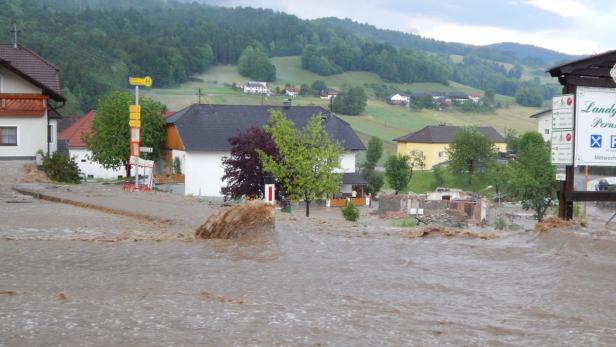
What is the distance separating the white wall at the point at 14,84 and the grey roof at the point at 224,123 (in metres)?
27.1

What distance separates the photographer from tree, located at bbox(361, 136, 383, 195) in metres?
83.7

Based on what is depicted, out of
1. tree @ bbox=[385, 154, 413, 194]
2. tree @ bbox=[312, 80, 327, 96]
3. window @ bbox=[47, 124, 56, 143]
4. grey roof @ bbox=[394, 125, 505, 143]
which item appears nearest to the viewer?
window @ bbox=[47, 124, 56, 143]

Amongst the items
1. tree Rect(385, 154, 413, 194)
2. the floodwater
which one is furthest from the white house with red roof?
the floodwater

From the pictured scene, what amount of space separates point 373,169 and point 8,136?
188 feet

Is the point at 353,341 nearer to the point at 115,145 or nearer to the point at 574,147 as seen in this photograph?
the point at 574,147

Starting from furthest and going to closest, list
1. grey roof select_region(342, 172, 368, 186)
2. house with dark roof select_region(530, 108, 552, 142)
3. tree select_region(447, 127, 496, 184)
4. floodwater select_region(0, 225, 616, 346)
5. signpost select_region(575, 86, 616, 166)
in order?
house with dark roof select_region(530, 108, 552, 142), tree select_region(447, 127, 496, 184), grey roof select_region(342, 172, 368, 186), signpost select_region(575, 86, 616, 166), floodwater select_region(0, 225, 616, 346)

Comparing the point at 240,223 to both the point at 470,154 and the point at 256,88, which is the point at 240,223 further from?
the point at 256,88

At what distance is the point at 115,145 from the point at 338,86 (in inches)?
4471

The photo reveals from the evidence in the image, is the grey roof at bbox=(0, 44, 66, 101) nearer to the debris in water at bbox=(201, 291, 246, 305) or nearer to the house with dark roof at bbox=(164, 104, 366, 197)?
the house with dark roof at bbox=(164, 104, 366, 197)

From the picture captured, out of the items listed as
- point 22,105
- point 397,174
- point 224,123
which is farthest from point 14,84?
point 397,174

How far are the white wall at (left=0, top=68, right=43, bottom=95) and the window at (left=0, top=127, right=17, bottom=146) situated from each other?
1807 mm

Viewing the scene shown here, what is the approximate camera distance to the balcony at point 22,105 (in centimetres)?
3809

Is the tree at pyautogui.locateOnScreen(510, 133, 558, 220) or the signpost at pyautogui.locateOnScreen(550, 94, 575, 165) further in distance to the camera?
the tree at pyautogui.locateOnScreen(510, 133, 558, 220)

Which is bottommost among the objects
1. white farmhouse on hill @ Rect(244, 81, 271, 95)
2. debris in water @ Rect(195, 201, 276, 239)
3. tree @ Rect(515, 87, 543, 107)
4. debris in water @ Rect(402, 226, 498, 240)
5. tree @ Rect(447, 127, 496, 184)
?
debris in water @ Rect(402, 226, 498, 240)
